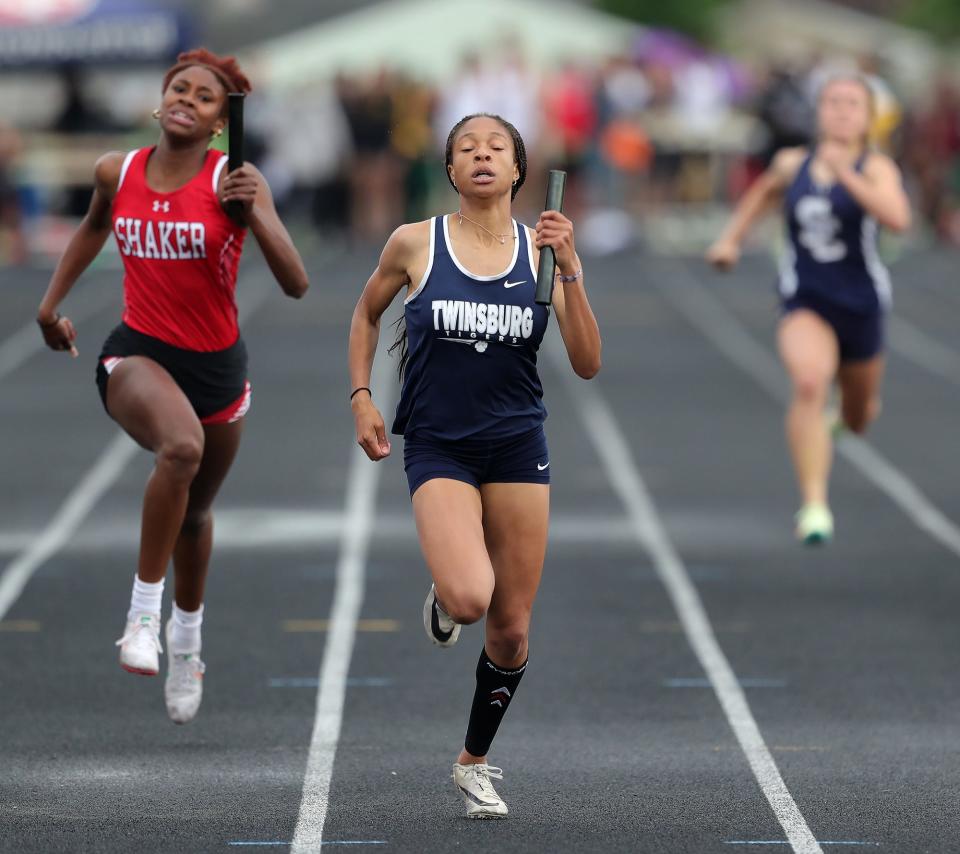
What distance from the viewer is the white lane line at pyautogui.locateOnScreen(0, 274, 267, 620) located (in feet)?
32.8

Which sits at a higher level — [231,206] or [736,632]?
[231,206]

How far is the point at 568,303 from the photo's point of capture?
600 cm

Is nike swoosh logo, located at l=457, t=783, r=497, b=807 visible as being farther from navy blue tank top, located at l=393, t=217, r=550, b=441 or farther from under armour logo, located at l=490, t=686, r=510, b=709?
navy blue tank top, located at l=393, t=217, r=550, b=441

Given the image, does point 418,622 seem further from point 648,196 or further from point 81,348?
point 648,196

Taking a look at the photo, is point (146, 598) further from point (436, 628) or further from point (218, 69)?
point (218, 69)

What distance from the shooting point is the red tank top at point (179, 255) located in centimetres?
694

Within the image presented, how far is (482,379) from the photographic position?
607 centimetres

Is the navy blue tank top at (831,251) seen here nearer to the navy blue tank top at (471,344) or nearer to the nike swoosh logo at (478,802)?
the navy blue tank top at (471,344)

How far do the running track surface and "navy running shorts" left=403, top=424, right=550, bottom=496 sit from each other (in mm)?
924

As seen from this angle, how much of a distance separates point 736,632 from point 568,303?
3333mm

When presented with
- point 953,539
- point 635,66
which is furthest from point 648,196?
point 953,539

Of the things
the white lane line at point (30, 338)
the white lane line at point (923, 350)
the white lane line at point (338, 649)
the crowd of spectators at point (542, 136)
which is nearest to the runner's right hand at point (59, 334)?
the white lane line at point (338, 649)

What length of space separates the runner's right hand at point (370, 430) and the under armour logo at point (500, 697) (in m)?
0.72

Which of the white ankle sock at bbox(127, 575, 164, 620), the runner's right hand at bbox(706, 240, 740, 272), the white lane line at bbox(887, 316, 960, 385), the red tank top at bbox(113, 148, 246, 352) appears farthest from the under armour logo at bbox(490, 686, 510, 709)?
the white lane line at bbox(887, 316, 960, 385)
